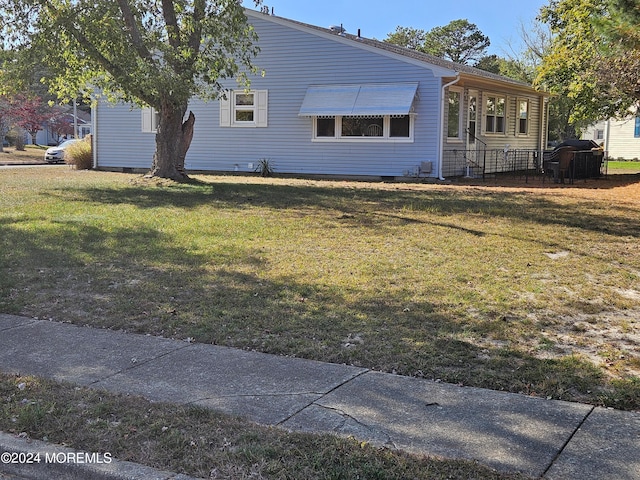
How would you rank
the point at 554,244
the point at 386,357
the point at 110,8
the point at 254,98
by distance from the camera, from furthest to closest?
the point at 254,98 → the point at 110,8 → the point at 554,244 → the point at 386,357

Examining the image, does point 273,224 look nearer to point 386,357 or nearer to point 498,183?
point 386,357

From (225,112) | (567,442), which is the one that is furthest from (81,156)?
A: (567,442)

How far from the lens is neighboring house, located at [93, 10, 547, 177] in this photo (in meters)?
19.2

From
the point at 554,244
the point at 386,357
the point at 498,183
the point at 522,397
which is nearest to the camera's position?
the point at 522,397

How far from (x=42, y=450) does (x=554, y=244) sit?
24.2 feet

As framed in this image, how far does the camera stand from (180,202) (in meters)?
13.4

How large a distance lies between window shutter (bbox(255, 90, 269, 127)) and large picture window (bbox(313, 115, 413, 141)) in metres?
1.84

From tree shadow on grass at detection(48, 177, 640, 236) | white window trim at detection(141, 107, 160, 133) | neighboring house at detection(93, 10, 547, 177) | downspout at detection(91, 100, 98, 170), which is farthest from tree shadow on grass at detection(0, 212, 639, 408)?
downspout at detection(91, 100, 98, 170)

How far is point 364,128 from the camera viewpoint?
20281mm

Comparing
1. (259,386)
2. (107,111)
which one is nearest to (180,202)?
(259,386)

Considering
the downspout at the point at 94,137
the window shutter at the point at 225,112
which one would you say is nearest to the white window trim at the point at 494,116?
the window shutter at the point at 225,112

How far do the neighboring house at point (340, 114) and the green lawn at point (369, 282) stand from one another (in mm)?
6751

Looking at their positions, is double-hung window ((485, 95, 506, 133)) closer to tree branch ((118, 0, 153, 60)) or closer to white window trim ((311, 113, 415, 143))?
white window trim ((311, 113, 415, 143))

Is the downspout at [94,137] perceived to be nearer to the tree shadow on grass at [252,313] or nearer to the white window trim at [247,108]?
the white window trim at [247,108]
